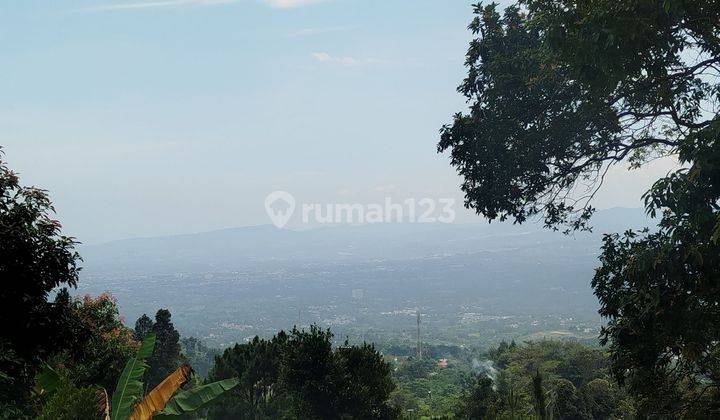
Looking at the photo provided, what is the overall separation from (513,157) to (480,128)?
115cm

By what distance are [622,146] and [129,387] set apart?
12.3 meters

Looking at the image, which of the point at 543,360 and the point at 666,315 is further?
the point at 543,360

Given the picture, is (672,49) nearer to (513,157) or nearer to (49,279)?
(513,157)

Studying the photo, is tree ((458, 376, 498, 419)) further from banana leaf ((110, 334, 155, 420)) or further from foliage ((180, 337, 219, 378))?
foliage ((180, 337, 219, 378))

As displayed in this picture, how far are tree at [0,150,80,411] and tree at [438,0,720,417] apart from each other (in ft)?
30.8

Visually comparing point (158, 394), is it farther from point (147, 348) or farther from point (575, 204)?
point (575, 204)

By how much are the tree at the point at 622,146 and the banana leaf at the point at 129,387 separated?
28.1ft

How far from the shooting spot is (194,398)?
29.6 ft

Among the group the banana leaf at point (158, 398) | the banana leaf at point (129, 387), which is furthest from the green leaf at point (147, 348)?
the banana leaf at point (158, 398)

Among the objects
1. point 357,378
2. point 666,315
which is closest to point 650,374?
point 666,315

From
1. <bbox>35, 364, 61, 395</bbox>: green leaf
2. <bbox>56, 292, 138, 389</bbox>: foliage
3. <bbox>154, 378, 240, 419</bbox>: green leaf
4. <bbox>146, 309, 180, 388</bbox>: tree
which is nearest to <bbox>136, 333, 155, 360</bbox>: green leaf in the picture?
<bbox>154, 378, 240, 419</bbox>: green leaf

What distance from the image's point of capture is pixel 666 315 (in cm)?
913

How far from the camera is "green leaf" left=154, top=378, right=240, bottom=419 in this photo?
28.7 feet

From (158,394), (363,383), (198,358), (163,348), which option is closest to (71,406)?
(158,394)
